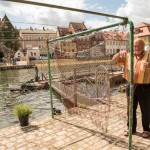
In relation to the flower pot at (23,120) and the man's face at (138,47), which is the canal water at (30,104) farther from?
the man's face at (138,47)

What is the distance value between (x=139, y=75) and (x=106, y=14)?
1579 millimetres

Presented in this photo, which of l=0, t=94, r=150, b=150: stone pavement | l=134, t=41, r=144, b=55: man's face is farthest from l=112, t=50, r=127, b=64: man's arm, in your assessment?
l=0, t=94, r=150, b=150: stone pavement

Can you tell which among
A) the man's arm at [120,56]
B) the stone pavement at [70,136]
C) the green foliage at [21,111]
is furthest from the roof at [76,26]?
the man's arm at [120,56]

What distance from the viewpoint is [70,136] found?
6.32m

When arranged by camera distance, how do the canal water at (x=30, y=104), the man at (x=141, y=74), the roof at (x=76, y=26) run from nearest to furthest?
the man at (x=141, y=74) < the canal water at (x=30, y=104) < the roof at (x=76, y=26)

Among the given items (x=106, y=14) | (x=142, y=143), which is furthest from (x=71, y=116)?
(x=106, y=14)

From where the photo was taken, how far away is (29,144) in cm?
604

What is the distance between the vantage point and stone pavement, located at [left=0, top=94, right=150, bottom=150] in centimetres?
565

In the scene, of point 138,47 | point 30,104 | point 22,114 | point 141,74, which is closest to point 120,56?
point 138,47

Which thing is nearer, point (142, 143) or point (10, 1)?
point (10, 1)

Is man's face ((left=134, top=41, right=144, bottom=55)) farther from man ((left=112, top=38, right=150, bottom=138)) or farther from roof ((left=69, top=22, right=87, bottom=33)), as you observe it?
roof ((left=69, top=22, right=87, bottom=33))

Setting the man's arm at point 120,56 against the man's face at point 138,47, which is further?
the man's arm at point 120,56

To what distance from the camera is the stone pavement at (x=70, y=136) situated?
5.65m

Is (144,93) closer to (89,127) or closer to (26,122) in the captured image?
(89,127)
